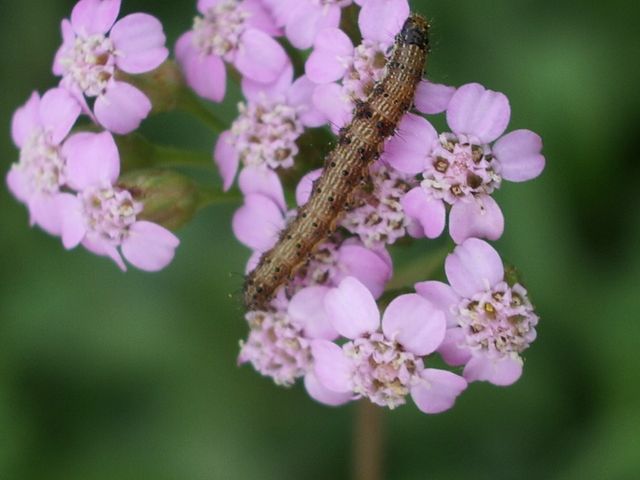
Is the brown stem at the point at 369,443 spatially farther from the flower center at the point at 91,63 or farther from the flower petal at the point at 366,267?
the flower center at the point at 91,63

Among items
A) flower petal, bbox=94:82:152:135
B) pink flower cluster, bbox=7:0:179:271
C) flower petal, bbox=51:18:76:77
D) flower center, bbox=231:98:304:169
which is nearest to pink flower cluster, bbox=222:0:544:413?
flower center, bbox=231:98:304:169

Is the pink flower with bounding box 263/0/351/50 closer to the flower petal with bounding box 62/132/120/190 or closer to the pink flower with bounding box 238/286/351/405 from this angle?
the flower petal with bounding box 62/132/120/190

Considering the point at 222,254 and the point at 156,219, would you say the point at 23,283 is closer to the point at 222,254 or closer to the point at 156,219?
the point at 222,254

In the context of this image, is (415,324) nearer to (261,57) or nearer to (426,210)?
(426,210)

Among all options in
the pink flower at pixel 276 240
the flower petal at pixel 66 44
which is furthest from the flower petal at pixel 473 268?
the flower petal at pixel 66 44

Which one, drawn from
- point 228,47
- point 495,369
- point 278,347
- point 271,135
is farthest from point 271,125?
point 495,369

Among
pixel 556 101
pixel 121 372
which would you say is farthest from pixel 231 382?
pixel 556 101
